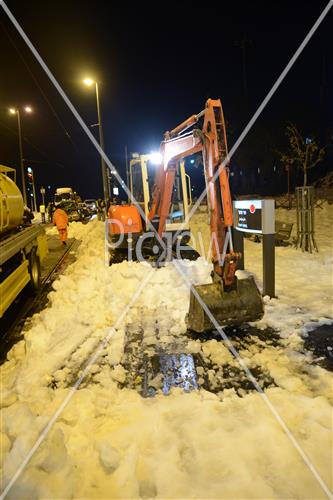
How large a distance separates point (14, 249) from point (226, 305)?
13.1 ft

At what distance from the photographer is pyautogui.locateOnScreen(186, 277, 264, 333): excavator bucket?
5.43 metres

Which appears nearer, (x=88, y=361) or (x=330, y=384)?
(x=330, y=384)

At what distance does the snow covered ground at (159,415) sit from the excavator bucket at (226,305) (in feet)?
1.01

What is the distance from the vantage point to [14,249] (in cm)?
689

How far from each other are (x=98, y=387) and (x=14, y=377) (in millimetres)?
1051

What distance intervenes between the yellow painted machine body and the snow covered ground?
1989 millimetres

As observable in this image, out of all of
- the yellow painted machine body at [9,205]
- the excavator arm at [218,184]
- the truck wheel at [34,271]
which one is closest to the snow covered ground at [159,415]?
the excavator arm at [218,184]

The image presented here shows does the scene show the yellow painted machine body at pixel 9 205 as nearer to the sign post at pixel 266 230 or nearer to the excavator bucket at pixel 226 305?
the excavator bucket at pixel 226 305

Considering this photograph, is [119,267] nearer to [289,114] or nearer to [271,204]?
[271,204]

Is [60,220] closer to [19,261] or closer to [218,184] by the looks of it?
[19,261]

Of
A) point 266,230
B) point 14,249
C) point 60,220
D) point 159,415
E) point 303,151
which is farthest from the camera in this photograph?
point 303,151

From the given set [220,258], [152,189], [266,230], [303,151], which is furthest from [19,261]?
[303,151]

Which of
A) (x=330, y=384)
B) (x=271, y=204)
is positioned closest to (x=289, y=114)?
(x=271, y=204)

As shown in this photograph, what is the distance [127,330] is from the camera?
5.87 m
